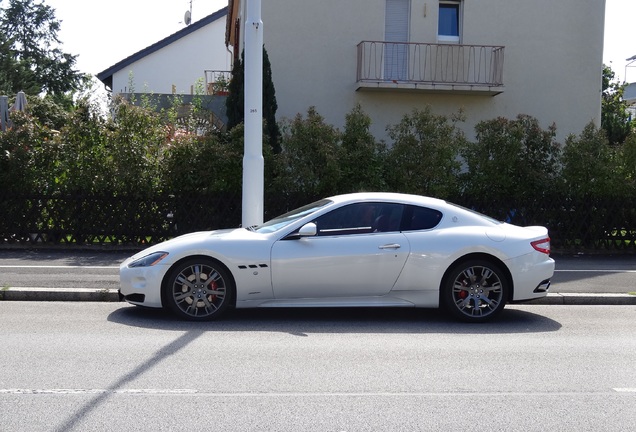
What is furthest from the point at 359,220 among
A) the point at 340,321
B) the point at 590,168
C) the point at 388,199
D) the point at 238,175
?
the point at 590,168

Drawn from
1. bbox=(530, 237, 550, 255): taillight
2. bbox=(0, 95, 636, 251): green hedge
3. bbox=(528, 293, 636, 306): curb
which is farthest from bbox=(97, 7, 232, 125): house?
bbox=(530, 237, 550, 255): taillight

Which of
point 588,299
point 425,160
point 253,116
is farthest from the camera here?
point 425,160

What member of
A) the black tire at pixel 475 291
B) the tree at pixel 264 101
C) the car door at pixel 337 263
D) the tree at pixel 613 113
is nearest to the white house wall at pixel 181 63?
the tree at pixel 613 113

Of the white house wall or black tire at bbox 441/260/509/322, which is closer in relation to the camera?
black tire at bbox 441/260/509/322

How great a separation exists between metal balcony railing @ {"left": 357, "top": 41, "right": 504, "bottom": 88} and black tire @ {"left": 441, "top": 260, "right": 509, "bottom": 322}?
468 inches

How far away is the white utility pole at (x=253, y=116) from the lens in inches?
Answer: 452

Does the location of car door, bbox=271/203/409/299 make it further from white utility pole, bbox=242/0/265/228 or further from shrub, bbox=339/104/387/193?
shrub, bbox=339/104/387/193

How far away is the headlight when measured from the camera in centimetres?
873

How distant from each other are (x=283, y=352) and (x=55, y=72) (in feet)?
205

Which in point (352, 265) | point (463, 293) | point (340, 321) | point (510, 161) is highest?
point (510, 161)

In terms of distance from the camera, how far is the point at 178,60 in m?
40.4

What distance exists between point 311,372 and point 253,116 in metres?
5.79

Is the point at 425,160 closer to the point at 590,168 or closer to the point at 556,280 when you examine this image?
the point at 590,168

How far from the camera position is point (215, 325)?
8648 mm
